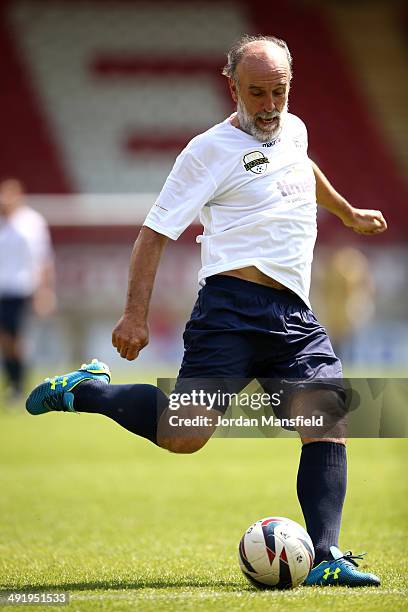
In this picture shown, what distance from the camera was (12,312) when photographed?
14.5 meters

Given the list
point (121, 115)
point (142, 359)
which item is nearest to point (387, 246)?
point (142, 359)

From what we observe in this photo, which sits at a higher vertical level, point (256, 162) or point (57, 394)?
point (256, 162)

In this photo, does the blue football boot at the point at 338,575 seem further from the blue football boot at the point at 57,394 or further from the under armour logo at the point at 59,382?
the under armour logo at the point at 59,382

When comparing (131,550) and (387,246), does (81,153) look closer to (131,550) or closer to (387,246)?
(387,246)

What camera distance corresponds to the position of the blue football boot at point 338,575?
14.9 ft

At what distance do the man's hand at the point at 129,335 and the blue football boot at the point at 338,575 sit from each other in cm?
112

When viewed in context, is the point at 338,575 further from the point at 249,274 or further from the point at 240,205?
the point at 240,205

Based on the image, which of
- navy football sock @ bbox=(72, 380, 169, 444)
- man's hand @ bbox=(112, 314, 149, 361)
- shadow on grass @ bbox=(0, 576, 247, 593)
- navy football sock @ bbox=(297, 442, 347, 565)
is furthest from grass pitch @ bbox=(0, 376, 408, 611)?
man's hand @ bbox=(112, 314, 149, 361)

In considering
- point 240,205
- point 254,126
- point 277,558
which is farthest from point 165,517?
point 254,126

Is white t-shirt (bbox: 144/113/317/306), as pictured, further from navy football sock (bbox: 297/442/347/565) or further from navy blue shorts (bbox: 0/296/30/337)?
navy blue shorts (bbox: 0/296/30/337)

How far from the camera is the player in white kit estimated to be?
185 inches

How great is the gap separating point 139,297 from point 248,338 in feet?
1.60

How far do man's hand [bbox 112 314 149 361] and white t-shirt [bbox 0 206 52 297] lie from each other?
32.3ft

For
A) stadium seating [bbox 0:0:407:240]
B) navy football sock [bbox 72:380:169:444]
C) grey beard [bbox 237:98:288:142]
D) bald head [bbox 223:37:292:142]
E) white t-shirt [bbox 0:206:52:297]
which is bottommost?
navy football sock [bbox 72:380:169:444]
